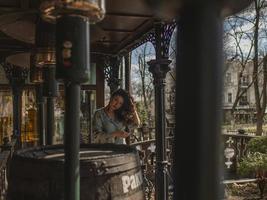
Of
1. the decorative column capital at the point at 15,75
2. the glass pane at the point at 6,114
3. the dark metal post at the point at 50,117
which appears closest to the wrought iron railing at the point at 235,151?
the decorative column capital at the point at 15,75

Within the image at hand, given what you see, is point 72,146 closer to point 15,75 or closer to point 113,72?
point 113,72

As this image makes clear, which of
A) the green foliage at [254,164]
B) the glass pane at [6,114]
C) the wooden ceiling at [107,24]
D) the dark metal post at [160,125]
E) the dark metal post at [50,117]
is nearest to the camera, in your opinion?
the wooden ceiling at [107,24]

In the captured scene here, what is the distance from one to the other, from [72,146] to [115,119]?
134 inches

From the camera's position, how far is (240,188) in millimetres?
7461

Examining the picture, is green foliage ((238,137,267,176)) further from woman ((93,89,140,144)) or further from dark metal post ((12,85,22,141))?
dark metal post ((12,85,22,141))

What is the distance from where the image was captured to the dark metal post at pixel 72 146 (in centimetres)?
103

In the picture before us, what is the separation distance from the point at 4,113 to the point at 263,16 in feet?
34.1

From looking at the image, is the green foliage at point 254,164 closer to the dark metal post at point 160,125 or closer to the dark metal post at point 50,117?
the dark metal post at point 160,125

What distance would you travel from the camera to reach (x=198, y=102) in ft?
1.94

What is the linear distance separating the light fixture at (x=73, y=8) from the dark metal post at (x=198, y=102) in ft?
1.74

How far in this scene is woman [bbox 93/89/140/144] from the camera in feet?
14.3

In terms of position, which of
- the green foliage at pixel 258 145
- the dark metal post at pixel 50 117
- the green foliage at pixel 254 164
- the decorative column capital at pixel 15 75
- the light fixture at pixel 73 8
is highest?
the decorative column capital at pixel 15 75

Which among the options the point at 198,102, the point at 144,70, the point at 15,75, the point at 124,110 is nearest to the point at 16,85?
the point at 15,75

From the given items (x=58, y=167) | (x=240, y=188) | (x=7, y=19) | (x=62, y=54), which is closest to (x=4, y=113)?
(x=240, y=188)
